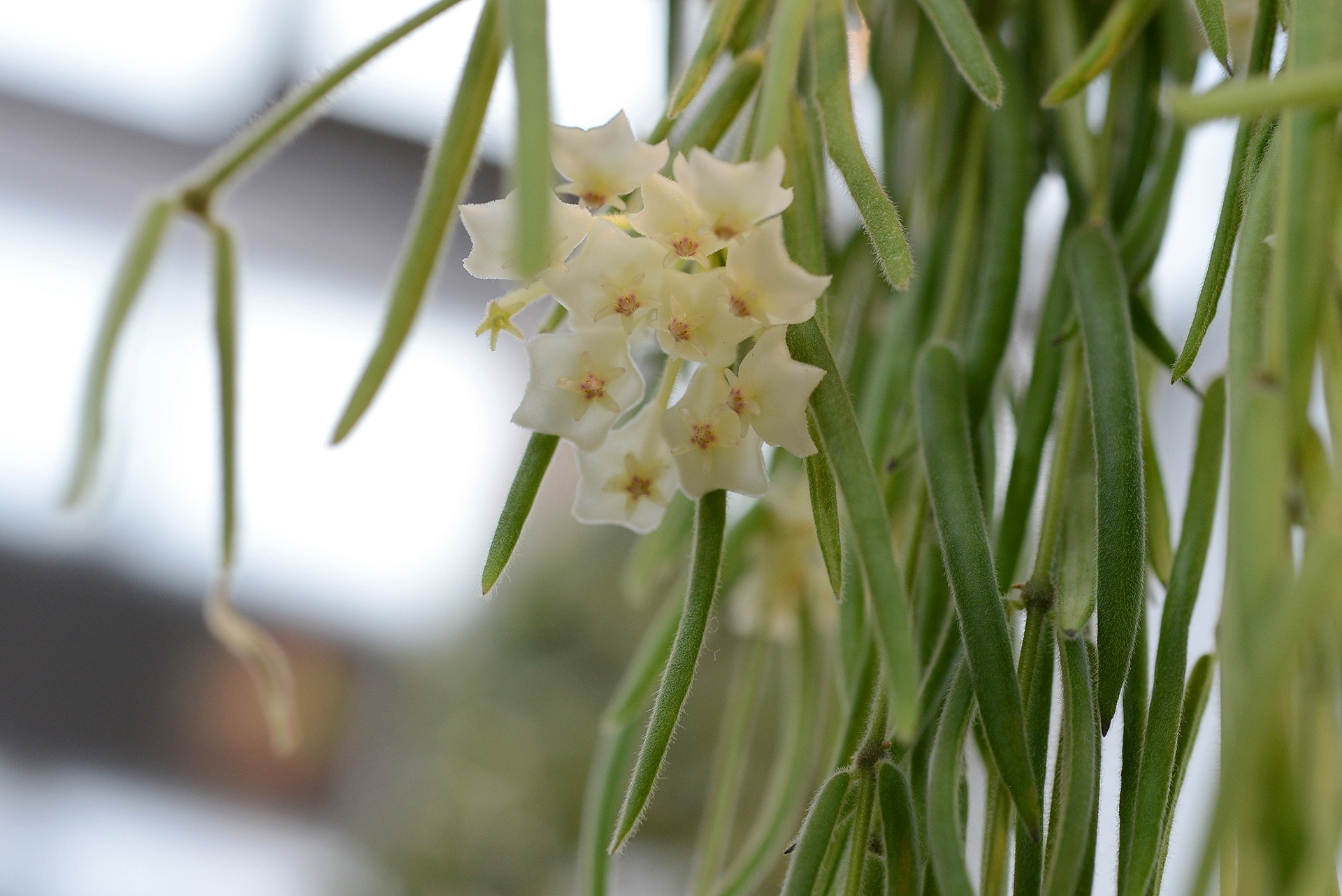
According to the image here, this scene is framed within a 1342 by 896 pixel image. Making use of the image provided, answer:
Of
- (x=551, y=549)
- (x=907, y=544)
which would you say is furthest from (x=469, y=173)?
(x=551, y=549)

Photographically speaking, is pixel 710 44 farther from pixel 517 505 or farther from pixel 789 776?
pixel 789 776

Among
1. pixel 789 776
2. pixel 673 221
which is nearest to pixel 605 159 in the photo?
pixel 673 221

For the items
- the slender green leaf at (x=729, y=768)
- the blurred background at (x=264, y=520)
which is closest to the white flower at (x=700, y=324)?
the slender green leaf at (x=729, y=768)

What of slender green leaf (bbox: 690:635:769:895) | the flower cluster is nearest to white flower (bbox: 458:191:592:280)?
the flower cluster

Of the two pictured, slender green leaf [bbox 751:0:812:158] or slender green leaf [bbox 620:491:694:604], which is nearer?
slender green leaf [bbox 751:0:812:158]

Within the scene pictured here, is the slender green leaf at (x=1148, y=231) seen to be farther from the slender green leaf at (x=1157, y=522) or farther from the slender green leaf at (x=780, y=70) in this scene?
the slender green leaf at (x=780, y=70)

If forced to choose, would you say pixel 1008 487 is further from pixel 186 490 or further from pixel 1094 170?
pixel 186 490

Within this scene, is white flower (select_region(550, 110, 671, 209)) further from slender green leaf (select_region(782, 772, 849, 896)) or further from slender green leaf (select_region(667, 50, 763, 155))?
slender green leaf (select_region(782, 772, 849, 896))
